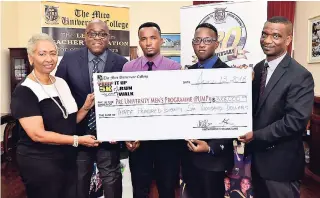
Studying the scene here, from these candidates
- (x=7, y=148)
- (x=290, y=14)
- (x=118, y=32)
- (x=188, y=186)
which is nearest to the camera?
(x=188, y=186)

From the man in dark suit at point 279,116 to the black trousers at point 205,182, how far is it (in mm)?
233

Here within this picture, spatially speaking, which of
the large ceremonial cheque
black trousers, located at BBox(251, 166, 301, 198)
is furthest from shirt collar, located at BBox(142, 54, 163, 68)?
black trousers, located at BBox(251, 166, 301, 198)

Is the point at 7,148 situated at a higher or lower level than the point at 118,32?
lower

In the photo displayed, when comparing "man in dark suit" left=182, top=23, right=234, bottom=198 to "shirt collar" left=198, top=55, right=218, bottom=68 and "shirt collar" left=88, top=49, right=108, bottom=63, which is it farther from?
"shirt collar" left=88, top=49, right=108, bottom=63

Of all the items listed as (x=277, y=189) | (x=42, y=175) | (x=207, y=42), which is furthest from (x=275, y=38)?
(x=42, y=175)

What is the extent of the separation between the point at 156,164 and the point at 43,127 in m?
0.77

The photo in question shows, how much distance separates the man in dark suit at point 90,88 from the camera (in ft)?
6.63

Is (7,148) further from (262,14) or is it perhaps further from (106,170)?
(262,14)

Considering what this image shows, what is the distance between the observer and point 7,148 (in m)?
4.62

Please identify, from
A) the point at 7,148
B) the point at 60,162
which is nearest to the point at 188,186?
the point at 60,162

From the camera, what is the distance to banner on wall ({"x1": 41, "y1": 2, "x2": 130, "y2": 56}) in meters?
2.94

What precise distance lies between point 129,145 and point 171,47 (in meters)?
4.41

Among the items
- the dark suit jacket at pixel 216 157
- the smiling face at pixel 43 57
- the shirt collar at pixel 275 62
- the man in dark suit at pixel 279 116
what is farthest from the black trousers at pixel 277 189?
the smiling face at pixel 43 57

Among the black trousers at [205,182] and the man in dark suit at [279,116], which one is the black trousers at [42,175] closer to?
the black trousers at [205,182]
